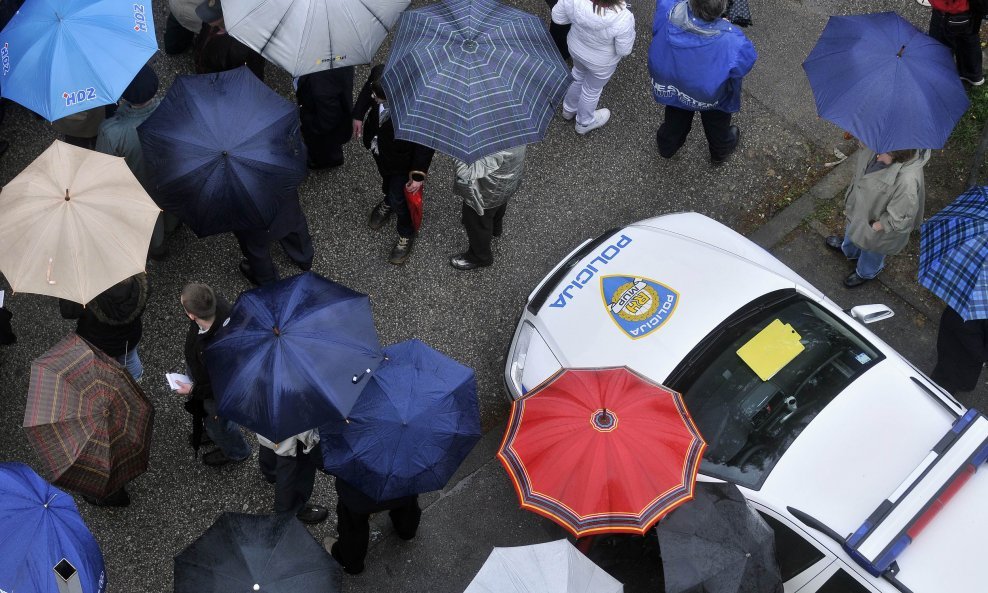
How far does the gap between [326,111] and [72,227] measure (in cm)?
220

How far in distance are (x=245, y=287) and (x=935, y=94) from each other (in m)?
4.95

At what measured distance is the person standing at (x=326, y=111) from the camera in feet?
21.4

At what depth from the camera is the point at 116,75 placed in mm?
5719

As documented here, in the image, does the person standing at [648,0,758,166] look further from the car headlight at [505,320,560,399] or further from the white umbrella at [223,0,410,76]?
the car headlight at [505,320,560,399]

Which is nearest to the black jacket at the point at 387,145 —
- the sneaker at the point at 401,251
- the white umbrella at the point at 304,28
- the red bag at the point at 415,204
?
the red bag at the point at 415,204

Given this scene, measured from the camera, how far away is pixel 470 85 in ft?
18.3

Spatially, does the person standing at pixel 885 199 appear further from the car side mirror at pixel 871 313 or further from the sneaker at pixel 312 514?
the sneaker at pixel 312 514

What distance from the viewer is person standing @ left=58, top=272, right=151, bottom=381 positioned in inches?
213

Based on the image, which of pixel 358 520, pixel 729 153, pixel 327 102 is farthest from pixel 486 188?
pixel 729 153

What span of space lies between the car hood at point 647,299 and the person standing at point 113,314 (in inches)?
95.4

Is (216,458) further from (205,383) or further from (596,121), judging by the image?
(596,121)

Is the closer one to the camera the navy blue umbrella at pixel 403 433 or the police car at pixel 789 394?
the navy blue umbrella at pixel 403 433

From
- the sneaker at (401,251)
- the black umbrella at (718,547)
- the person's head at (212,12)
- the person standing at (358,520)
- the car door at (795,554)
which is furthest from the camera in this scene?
the sneaker at (401,251)

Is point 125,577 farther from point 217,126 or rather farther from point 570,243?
point 570,243
